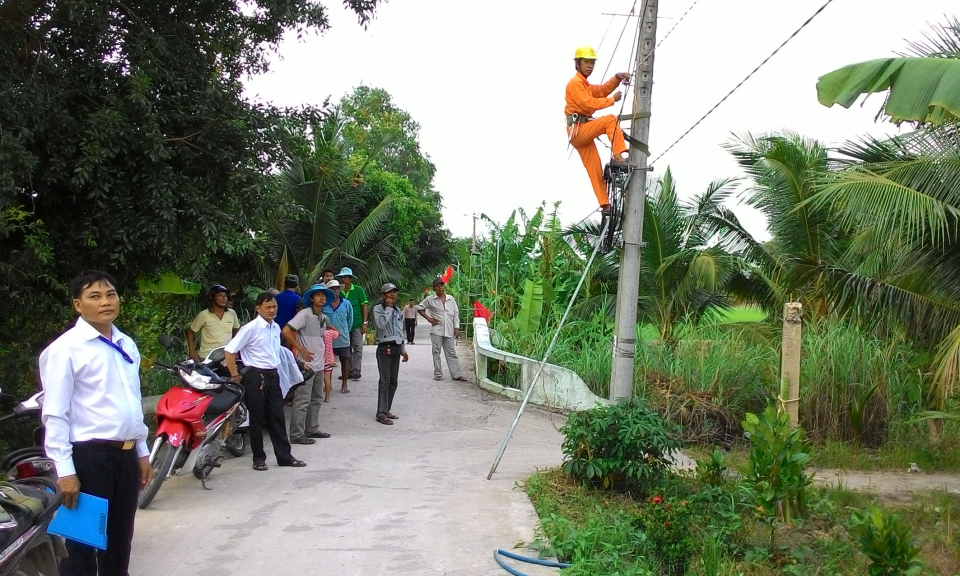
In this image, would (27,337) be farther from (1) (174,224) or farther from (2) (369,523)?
(2) (369,523)

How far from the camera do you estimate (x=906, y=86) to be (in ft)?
21.1

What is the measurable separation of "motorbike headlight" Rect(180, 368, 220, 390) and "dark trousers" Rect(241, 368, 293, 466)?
1.08 metres

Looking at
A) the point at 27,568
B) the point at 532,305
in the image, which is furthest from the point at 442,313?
the point at 27,568

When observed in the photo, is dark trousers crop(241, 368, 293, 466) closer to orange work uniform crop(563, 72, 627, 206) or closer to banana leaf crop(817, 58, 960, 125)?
orange work uniform crop(563, 72, 627, 206)

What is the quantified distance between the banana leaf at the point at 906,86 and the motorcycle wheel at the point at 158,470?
5.71 metres

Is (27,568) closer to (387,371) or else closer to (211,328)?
(211,328)

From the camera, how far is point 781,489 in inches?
250

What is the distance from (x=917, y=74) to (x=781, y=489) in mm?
3164

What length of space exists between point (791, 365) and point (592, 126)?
2794mm

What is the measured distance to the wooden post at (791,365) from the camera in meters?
7.77

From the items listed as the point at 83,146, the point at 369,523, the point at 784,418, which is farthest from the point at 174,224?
the point at 784,418

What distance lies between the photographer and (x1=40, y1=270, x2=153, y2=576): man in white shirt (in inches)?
168

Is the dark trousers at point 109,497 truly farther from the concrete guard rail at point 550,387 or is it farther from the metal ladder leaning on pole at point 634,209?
the concrete guard rail at point 550,387

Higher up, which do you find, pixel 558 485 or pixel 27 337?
pixel 27 337
